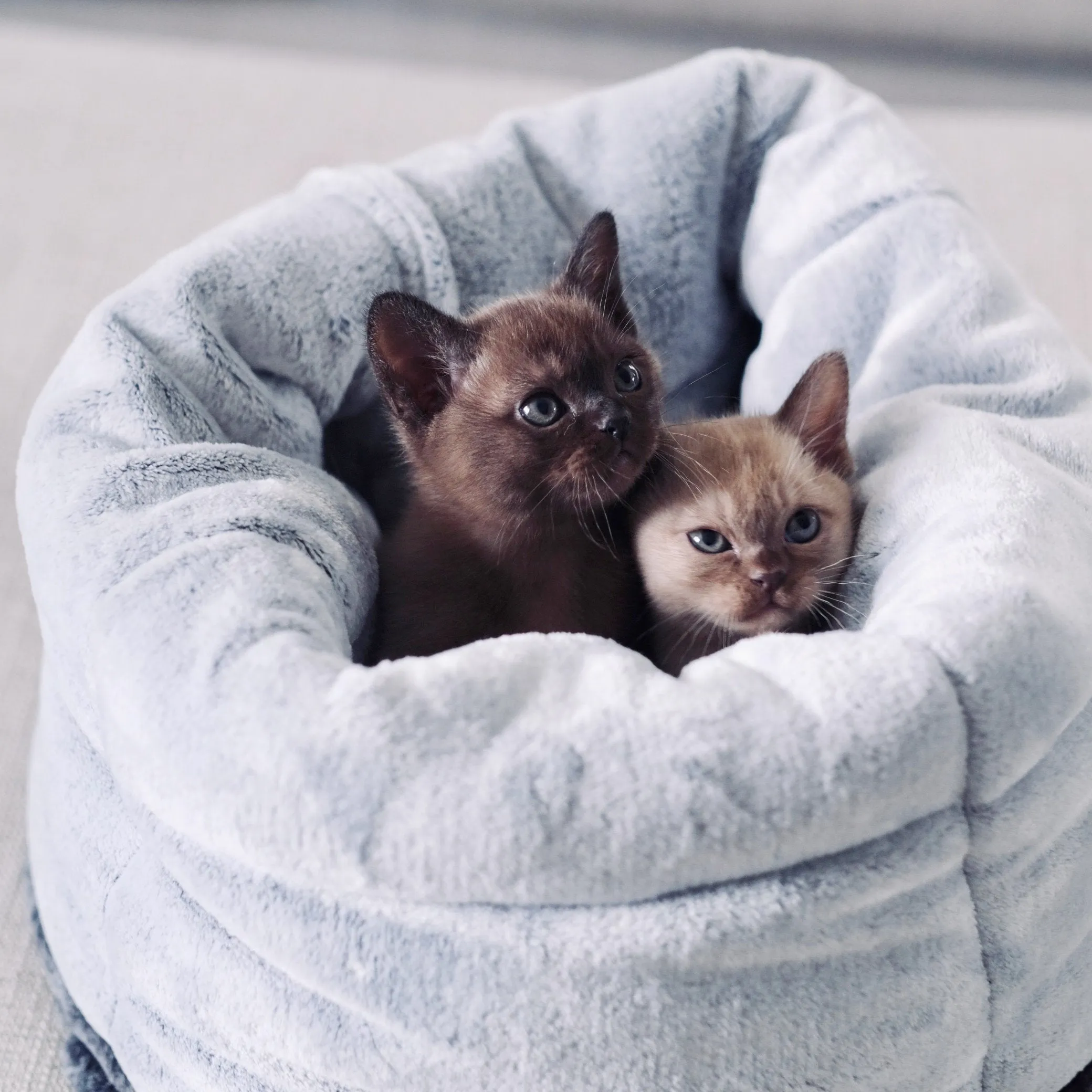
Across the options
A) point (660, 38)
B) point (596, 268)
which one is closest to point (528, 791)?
point (596, 268)

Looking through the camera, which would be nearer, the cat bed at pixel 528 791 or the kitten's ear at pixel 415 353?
the cat bed at pixel 528 791

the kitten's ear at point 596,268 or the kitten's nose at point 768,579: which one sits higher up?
the kitten's ear at point 596,268

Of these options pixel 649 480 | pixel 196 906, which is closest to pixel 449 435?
pixel 649 480

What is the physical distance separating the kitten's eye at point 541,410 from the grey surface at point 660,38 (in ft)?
4.16

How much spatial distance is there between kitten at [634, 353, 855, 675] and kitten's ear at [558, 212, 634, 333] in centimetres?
14

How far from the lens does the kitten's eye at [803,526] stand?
3.36ft

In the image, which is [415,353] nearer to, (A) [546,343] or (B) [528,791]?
(A) [546,343]

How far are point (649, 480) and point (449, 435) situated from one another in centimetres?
20

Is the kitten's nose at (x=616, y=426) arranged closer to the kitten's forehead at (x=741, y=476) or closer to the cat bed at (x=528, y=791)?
the kitten's forehead at (x=741, y=476)

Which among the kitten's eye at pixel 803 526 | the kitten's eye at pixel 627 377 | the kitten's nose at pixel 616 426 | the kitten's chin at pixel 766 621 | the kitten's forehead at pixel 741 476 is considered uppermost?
the kitten's nose at pixel 616 426

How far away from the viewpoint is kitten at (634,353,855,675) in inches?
38.9

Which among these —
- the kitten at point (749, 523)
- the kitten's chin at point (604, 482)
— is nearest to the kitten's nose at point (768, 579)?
the kitten at point (749, 523)

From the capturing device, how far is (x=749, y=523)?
100cm

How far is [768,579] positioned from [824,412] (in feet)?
0.59
